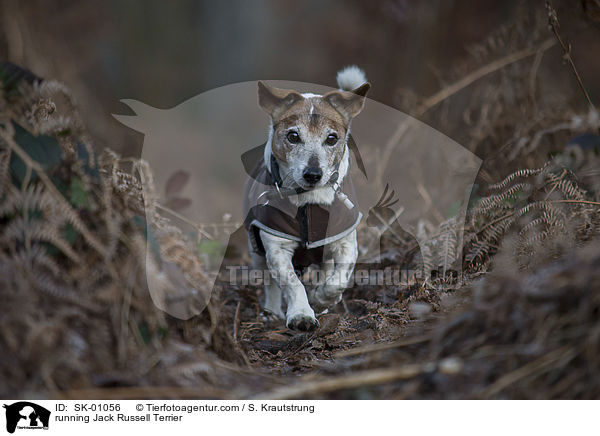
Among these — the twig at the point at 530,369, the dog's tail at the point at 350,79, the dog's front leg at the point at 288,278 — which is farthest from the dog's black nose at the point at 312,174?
the twig at the point at 530,369

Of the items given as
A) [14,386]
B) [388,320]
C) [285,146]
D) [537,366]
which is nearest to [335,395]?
[537,366]

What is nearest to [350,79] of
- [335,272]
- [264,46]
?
[335,272]

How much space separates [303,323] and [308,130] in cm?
146

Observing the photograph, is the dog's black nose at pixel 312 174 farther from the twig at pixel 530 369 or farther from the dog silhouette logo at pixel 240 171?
the twig at pixel 530 369

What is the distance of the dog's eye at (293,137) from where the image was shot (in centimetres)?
391

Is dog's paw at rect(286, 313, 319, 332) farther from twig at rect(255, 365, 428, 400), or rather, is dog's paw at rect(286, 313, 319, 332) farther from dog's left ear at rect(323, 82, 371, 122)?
dog's left ear at rect(323, 82, 371, 122)

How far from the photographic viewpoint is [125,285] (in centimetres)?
213

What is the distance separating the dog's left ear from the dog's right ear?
0.26 meters

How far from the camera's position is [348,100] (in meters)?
4.06

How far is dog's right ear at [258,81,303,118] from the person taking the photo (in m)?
3.99

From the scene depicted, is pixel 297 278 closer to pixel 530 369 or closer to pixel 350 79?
pixel 350 79
